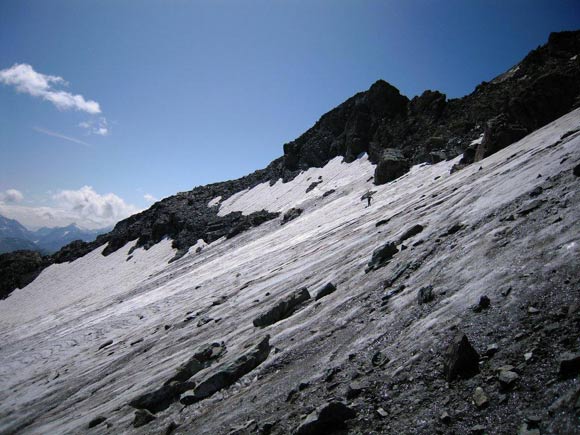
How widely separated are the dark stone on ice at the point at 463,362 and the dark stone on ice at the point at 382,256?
7.32 metres

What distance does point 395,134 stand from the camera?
55750mm

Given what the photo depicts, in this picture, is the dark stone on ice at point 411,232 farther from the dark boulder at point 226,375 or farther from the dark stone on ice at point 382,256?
the dark boulder at point 226,375

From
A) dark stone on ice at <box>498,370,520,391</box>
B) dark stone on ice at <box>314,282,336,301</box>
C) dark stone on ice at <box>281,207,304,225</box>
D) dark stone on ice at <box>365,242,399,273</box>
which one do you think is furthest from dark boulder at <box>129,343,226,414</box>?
dark stone on ice at <box>281,207,304,225</box>

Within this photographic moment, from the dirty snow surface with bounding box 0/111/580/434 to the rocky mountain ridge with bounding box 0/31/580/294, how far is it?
11508 mm

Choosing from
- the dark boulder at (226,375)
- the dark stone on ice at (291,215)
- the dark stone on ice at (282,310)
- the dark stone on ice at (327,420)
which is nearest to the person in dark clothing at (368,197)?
the dark stone on ice at (291,215)

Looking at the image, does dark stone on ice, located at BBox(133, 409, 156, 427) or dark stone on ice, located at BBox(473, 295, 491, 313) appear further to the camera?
dark stone on ice, located at BBox(133, 409, 156, 427)

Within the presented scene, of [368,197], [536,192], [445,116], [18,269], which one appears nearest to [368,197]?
[368,197]

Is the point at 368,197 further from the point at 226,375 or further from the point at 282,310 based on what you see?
the point at 226,375

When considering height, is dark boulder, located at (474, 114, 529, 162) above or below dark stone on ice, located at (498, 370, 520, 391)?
above

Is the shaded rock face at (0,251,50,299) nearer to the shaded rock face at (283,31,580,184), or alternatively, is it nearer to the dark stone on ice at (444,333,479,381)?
the shaded rock face at (283,31,580,184)

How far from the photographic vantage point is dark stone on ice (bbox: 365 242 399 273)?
13.4 metres

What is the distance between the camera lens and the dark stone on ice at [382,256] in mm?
13398

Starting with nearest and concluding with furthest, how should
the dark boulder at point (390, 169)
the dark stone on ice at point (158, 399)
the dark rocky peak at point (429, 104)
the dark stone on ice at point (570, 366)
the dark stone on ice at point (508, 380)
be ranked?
the dark stone on ice at point (570, 366) < the dark stone on ice at point (508, 380) < the dark stone on ice at point (158, 399) < the dark boulder at point (390, 169) < the dark rocky peak at point (429, 104)

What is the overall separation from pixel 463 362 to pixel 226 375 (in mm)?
Result: 6757
